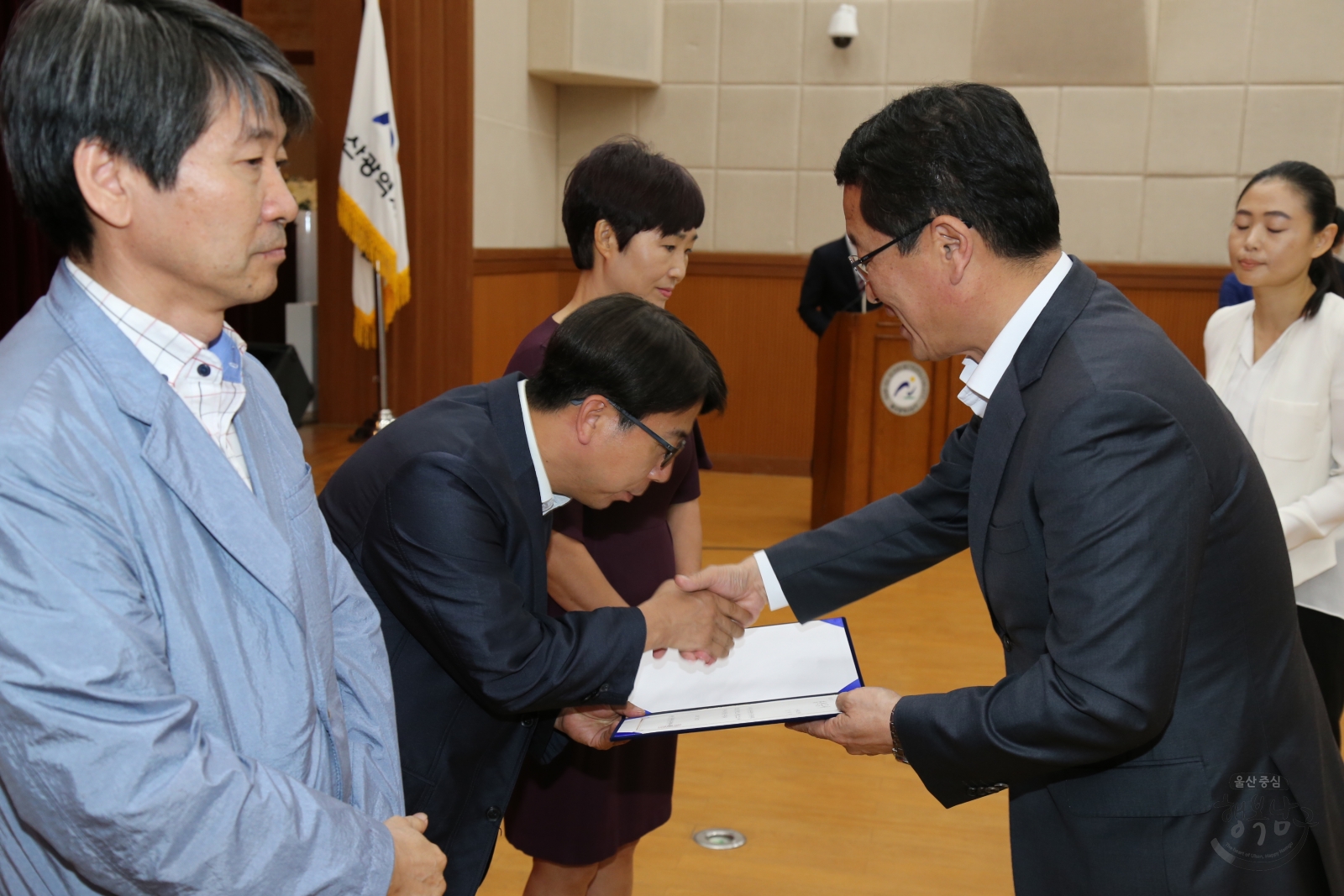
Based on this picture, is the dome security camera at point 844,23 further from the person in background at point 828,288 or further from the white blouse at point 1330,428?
the white blouse at point 1330,428

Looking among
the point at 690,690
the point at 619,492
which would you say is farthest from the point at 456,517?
the point at 690,690

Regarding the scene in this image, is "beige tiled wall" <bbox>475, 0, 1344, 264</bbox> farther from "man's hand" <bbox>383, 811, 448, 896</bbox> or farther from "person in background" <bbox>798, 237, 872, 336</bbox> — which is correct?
"man's hand" <bbox>383, 811, 448, 896</bbox>

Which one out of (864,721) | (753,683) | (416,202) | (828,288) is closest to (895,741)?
(864,721)

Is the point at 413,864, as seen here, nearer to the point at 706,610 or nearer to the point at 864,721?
the point at 864,721

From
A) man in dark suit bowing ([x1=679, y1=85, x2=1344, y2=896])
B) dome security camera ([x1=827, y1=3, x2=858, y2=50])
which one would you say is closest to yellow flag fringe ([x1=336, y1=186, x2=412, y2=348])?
dome security camera ([x1=827, y1=3, x2=858, y2=50])

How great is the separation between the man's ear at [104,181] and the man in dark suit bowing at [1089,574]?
91 centimetres

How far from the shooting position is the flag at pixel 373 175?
5.68 metres

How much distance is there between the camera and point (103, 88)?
101 centimetres

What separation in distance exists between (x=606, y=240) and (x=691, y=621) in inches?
35.4

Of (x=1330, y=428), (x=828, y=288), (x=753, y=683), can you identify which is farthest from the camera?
(x=828, y=288)

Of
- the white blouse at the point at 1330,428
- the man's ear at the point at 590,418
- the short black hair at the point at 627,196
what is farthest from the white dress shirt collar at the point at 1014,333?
the white blouse at the point at 1330,428

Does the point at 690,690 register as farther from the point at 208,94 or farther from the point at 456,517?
the point at 208,94

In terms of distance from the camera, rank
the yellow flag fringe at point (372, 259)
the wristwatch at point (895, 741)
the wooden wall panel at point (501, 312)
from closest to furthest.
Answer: the wristwatch at point (895, 741) → the yellow flag fringe at point (372, 259) → the wooden wall panel at point (501, 312)

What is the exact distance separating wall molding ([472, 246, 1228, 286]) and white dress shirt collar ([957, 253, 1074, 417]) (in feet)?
17.1
